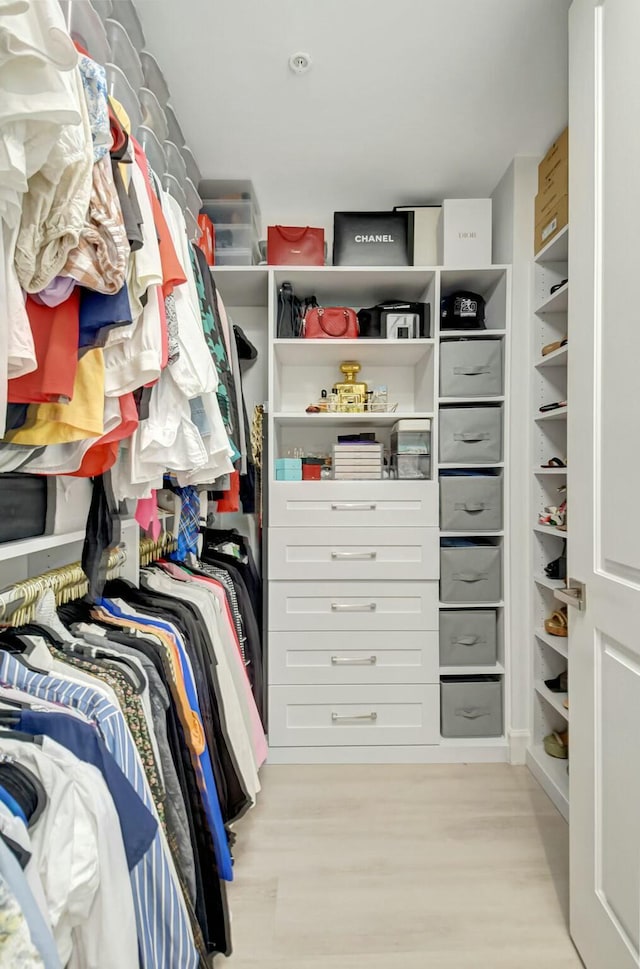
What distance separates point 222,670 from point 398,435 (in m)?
1.28

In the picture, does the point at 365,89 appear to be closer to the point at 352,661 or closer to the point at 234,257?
the point at 234,257

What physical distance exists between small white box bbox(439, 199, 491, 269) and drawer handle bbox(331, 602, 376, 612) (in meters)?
1.50

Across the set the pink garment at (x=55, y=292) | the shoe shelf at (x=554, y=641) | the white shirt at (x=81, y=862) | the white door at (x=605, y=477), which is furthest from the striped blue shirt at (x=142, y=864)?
the shoe shelf at (x=554, y=641)

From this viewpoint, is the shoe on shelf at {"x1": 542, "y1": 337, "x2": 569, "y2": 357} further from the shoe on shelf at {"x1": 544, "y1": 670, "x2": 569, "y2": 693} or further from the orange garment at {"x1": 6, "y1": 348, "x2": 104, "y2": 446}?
the orange garment at {"x1": 6, "y1": 348, "x2": 104, "y2": 446}

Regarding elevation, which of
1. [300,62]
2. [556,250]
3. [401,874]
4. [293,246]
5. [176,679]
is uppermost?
[300,62]

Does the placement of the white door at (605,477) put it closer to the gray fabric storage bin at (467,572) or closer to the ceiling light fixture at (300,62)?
the ceiling light fixture at (300,62)

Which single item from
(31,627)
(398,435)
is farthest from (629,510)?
(398,435)

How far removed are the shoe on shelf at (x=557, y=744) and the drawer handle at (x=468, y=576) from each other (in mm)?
672

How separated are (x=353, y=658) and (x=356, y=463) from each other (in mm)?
832

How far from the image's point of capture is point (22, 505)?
1185mm

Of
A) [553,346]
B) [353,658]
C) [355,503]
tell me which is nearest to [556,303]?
[553,346]

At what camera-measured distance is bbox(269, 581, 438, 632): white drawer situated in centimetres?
245

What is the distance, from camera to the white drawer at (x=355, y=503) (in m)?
2.45

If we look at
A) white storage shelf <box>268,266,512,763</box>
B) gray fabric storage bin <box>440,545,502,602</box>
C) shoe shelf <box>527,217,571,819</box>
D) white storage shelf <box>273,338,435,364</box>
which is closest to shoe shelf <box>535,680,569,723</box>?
shoe shelf <box>527,217,571,819</box>
